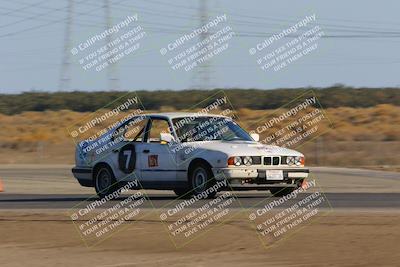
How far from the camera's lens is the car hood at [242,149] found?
62.5 feet

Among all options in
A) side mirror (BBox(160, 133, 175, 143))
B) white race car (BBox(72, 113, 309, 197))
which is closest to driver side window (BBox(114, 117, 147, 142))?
white race car (BBox(72, 113, 309, 197))

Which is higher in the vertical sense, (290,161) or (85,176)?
(85,176)

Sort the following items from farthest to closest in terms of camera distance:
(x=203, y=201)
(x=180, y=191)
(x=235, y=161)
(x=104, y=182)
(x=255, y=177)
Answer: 1. (x=104, y=182)
2. (x=180, y=191)
3. (x=255, y=177)
4. (x=235, y=161)
5. (x=203, y=201)

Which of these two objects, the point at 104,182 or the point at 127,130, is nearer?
the point at 104,182

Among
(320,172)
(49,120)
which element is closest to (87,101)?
(49,120)

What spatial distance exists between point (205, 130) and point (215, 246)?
7.45 metres

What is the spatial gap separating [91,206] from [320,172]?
42.0 feet

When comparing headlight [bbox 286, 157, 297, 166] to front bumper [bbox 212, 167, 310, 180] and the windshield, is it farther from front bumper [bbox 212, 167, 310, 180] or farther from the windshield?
the windshield

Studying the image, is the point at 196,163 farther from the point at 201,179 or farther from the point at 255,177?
the point at 255,177

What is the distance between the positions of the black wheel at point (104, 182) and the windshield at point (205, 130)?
5.07 ft

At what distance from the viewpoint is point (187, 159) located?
19375 millimetres

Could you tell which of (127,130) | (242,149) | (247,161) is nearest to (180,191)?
(127,130)

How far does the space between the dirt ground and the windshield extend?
4.58m

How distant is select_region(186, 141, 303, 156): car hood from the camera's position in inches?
750
